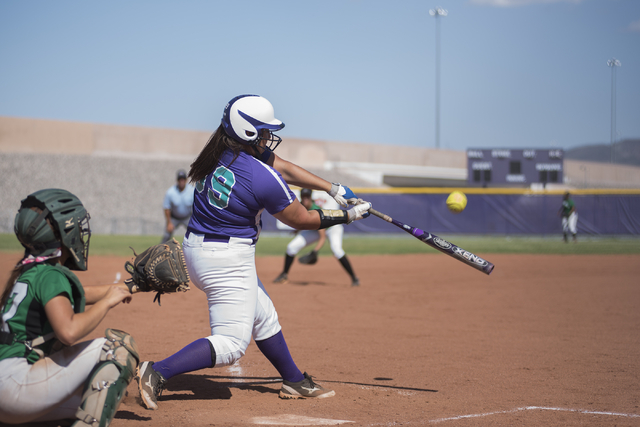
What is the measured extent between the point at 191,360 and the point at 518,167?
87.2 ft

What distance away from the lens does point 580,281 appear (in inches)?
440

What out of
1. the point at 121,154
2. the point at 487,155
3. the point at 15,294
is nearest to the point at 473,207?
the point at 487,155

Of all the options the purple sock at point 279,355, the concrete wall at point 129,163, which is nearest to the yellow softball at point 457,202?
the purple sock at point 279,355

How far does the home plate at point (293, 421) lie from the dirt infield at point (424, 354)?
13mm

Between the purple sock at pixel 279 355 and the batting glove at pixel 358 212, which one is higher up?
the batting glove at pixel 358 212

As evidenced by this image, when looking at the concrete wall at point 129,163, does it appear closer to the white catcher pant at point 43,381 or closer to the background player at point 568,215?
the background player at point 568,215

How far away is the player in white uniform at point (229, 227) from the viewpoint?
11.6 feet

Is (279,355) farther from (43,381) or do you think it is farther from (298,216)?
(43,381)

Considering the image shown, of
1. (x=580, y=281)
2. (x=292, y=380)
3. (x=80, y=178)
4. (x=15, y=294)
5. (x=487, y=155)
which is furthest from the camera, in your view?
(x=80, y=178)

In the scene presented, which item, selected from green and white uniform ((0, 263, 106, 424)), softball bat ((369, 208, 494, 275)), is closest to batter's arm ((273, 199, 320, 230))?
softball bat ((369, 208, 494, 275))

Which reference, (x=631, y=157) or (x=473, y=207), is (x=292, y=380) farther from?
(x=631, y=157)

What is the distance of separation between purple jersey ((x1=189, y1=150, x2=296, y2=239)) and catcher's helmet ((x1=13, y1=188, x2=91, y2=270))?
92 cm

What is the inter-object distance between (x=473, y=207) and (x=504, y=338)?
66.1 feet

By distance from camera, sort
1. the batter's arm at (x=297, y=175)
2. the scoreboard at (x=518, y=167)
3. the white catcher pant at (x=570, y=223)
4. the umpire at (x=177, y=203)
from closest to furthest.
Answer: the batter's arm at (x=297, y=175) → the umpire at (x=177, y=203) → the white catcher pant at (x=570, y=223) → the scoreboard at (x=518, y=167)
